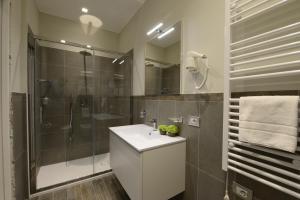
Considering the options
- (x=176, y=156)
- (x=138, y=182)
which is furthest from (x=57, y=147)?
(x=176, y=156)

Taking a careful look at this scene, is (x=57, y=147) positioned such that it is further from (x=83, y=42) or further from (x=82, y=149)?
(x=83, y=42)

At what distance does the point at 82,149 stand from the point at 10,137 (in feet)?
5.75

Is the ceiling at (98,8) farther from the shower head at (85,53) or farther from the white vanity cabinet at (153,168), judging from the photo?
the white vanity cabinet at (153,168)

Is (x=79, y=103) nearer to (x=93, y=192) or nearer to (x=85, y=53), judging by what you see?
(x=85, y=53)

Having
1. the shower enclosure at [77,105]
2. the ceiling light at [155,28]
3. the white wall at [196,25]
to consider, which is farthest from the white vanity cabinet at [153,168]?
the ceiling light at [155,28]

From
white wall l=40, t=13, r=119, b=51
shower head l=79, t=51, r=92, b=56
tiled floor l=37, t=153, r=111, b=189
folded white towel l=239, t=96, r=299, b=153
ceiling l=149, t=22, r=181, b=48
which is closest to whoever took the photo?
folded white towel l=239, t=96, r=299, b=153

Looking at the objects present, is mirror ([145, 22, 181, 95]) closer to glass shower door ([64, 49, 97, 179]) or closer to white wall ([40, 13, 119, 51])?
glass shower door ([64, 49, 97, 179])

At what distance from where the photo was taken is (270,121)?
0.74 meters

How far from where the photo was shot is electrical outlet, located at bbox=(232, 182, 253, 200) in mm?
921

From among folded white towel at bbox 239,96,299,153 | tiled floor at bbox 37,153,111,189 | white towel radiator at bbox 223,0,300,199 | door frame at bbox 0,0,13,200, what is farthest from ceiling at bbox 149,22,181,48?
tiled floor at bbox 37,153,111,189

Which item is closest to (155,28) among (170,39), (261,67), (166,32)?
(166,32)

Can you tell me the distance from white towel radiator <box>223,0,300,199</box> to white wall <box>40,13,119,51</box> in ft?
8.38

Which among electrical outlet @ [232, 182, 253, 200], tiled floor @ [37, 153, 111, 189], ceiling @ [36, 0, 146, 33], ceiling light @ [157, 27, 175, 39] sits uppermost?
ceiling @ [36, 0, 146, 33]

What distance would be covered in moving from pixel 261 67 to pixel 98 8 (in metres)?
2.47
